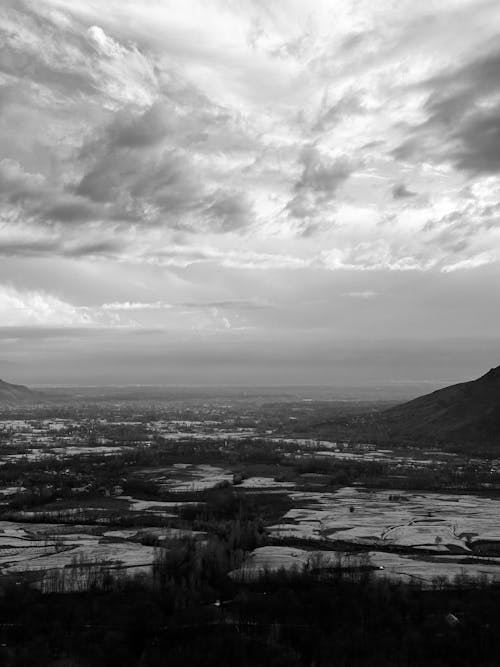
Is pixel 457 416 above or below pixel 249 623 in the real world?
above

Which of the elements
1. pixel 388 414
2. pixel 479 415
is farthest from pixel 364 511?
pixel 388 414

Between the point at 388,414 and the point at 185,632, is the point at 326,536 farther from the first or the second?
the point at 388,414

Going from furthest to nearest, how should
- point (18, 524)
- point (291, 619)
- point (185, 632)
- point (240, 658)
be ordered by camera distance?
point (18, 524) → point (291, 619) → point (185, 632) → point (240, 658)

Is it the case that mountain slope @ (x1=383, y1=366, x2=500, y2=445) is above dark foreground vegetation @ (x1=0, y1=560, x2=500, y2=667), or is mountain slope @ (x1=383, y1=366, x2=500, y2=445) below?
above

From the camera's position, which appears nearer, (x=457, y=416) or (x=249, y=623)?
(x=249, y=623)

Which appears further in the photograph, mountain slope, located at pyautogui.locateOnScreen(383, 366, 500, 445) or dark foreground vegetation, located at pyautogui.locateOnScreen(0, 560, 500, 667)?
mountain slope, located at pyautogui.locateOnScreen(383, 366, 500, 445)
